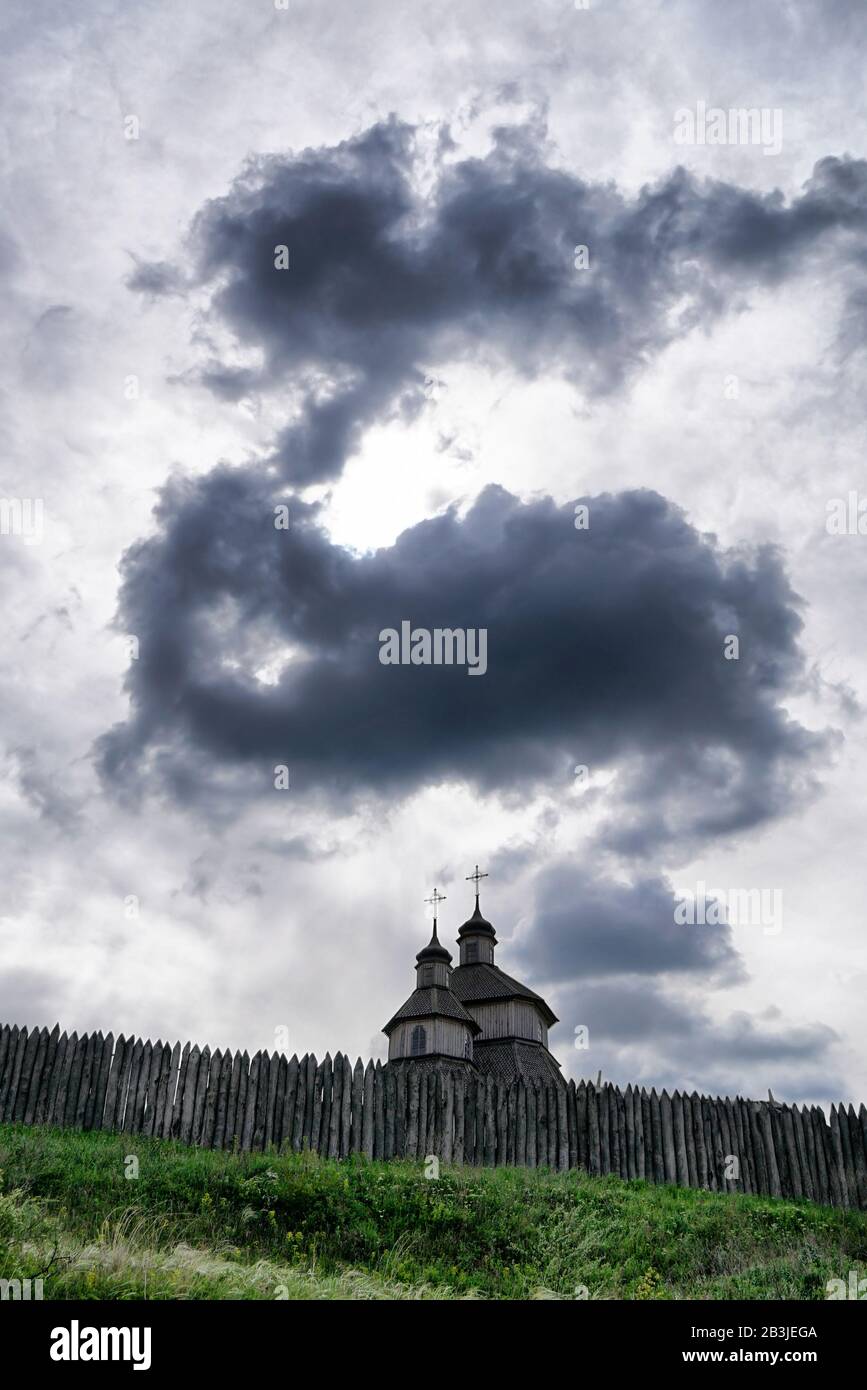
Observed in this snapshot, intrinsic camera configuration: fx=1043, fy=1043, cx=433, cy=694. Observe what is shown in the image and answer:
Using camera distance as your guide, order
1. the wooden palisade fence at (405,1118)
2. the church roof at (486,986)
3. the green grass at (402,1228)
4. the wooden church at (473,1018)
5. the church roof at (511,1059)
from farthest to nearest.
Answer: the church roof at (486,986)
the church roof at (511,1059)
the wooden church at (473,1018)
the wooden palisade fence at (405,1118)
the green grass at (402,1228)

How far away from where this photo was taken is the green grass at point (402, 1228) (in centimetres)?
950

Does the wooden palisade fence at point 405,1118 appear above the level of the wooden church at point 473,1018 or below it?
below

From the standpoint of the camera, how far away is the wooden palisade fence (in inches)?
668

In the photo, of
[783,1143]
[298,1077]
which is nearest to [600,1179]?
[783,1143]

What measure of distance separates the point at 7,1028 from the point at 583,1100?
9864mm

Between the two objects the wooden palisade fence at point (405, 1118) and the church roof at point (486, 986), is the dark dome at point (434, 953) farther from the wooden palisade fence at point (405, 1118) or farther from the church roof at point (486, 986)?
the wooden palisade fence at point (405, 1118)

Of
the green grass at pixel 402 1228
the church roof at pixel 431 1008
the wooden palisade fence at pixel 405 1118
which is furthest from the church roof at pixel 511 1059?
the green grass at pixel 402 1228

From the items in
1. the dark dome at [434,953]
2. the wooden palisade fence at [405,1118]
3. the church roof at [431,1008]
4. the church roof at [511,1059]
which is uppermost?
the dark dome at [434,953]

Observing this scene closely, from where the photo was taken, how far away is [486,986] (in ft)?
126

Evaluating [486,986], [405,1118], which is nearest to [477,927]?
[486,986]

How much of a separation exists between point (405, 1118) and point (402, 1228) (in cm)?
531

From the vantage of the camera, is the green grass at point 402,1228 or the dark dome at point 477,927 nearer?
the green grass at point 402,1228

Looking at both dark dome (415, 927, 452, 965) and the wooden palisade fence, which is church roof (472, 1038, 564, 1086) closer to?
dark dome (415, 927, 452, 965)

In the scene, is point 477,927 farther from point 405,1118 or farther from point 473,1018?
point 405,1118
